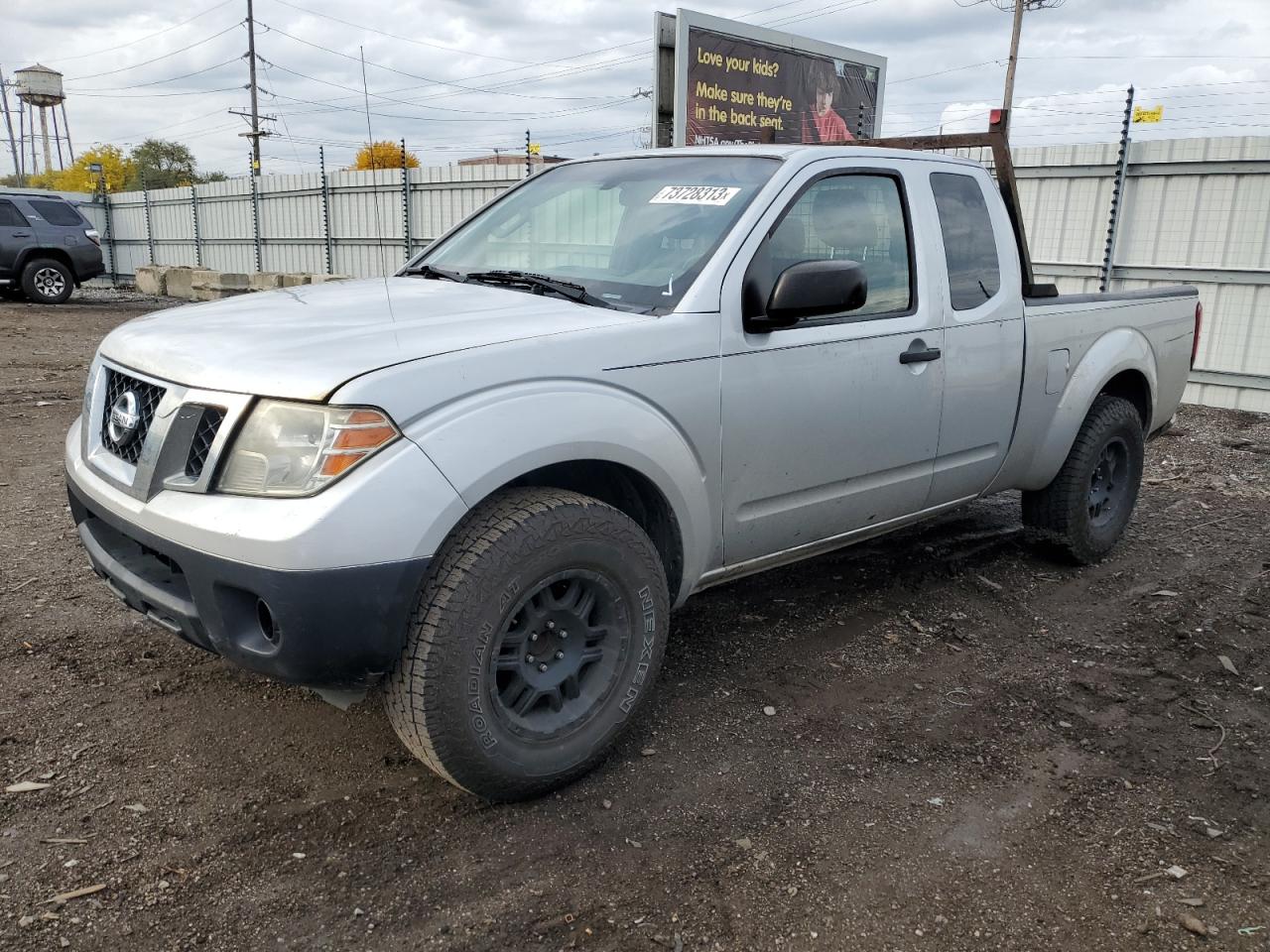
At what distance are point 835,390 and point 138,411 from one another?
2171 millimetres

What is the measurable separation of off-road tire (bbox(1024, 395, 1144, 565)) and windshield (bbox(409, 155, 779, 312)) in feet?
7.56

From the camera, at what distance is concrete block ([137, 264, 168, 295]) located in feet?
75.4

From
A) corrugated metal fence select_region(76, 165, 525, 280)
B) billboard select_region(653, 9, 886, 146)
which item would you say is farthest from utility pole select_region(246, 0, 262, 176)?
billboard select_region(653, 9, 886, 146)

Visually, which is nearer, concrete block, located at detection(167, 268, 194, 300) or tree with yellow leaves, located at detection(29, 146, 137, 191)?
concrete block, located at detection(167, 268, 194, 300)

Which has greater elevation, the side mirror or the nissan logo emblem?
the side mirror

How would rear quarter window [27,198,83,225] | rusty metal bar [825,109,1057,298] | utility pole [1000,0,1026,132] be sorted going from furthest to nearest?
utility pole [1000,0,1026,132]
rear quarter window [27,198,83,225]
rusty metal bar [825,109,1057,298]

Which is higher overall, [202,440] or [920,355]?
[920,355]

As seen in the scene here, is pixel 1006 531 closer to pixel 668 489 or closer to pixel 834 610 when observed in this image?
pixel 834 610

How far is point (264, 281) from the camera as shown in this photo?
65.3 feet

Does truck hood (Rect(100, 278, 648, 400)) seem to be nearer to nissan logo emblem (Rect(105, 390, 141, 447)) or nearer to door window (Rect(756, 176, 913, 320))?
nissan logo emblem (Rect(105, 390, 141, 447))

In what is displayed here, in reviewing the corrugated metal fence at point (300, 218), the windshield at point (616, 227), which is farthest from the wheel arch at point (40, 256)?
the windshield at point (616, 227)

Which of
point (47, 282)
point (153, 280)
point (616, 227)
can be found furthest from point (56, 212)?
point (616, 227)

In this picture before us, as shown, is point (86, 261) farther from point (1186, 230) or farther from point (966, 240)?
point (966, 240)

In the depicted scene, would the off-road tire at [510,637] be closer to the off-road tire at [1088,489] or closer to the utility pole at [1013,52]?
the off-road tire at [1088,489]
